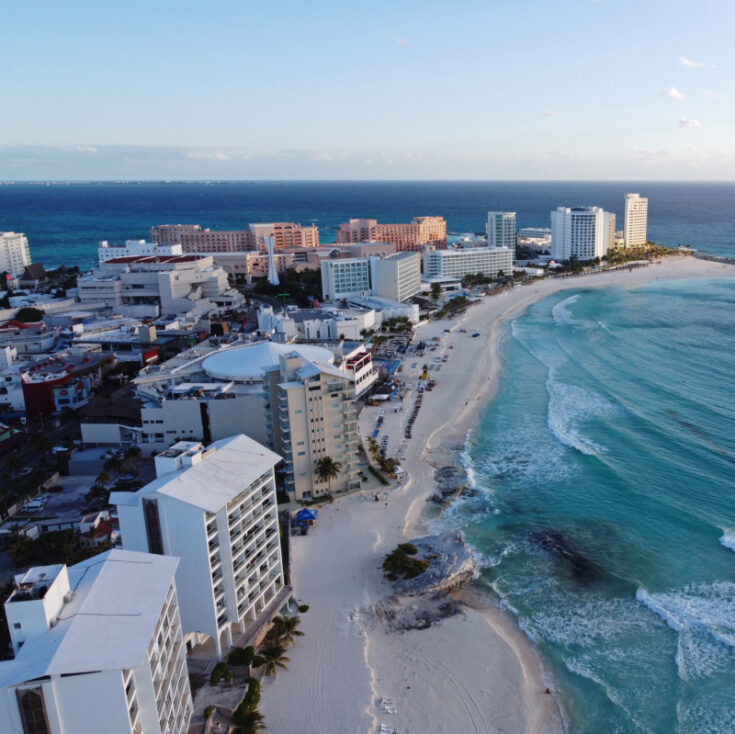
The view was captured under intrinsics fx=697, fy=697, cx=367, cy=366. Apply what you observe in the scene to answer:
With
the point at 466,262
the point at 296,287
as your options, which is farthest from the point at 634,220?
the point at 296,287

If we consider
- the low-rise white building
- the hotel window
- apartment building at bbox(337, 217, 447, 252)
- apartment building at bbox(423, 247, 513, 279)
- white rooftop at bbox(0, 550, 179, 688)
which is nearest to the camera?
the hotel window

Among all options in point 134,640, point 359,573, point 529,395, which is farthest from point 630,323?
point 134,640

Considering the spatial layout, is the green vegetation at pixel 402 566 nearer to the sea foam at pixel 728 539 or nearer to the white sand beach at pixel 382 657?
the white sand beach at pixel 382 657

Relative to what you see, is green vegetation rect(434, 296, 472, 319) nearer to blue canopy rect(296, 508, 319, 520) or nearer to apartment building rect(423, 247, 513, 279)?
apartment building rect(423, 247, 513, 279)

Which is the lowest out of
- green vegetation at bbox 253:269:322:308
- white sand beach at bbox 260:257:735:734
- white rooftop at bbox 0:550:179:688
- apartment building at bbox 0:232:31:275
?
white sand beach at bbox 260:257:735:734

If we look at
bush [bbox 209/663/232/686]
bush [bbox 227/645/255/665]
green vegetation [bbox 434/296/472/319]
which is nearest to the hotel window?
bush [bbox 209/663/232/686]

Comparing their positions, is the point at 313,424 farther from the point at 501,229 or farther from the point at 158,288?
the point at 501,229

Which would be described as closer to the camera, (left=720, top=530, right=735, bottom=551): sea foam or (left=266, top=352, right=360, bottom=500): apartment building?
(left=720, top=530, right=735, bottom=551): sea foam

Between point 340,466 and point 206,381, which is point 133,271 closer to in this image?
point 206,381
